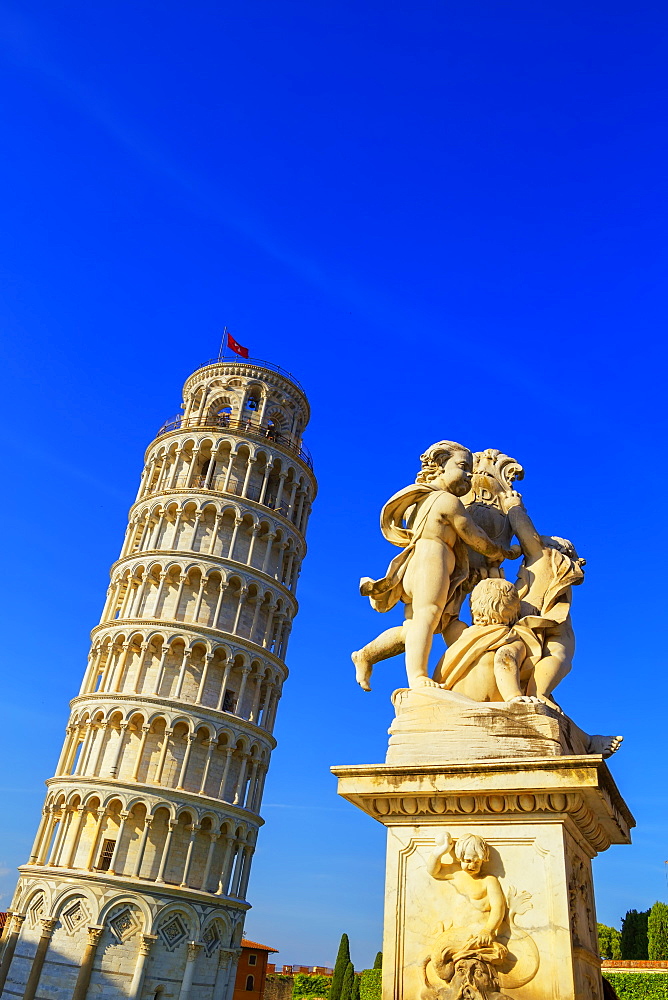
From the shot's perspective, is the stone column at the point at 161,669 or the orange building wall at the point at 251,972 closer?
the stone column at the point at 161,669

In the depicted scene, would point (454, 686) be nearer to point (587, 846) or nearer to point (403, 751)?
point (403, 751)

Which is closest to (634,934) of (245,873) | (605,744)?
(245,873)

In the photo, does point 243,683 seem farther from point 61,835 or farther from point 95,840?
point 61,835

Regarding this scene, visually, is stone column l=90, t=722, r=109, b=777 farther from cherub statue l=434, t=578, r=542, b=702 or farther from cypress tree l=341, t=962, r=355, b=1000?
cherub statue l=434, t=578, r=542, b=702

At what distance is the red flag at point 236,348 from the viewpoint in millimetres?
52000

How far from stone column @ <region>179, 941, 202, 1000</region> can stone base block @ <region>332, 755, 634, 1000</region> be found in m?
34.8

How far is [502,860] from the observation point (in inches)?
151

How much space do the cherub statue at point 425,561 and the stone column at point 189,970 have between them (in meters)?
34.4

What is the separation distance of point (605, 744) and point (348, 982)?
182ft

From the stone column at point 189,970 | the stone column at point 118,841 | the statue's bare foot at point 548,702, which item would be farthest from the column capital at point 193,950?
the statue's bare foot at point 548,702

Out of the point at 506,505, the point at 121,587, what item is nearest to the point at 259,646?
the point at 121,587

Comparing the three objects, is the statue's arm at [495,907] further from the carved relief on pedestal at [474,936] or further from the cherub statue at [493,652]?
the cherub statue at [493,652]

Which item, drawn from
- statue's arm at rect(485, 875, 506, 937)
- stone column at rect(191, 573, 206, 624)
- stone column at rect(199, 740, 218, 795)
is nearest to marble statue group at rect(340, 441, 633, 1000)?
statue's arm at rect(485, 875, 506, 937)

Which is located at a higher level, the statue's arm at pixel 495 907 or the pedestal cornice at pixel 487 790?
the pedestal cornice at pixel 487 790
